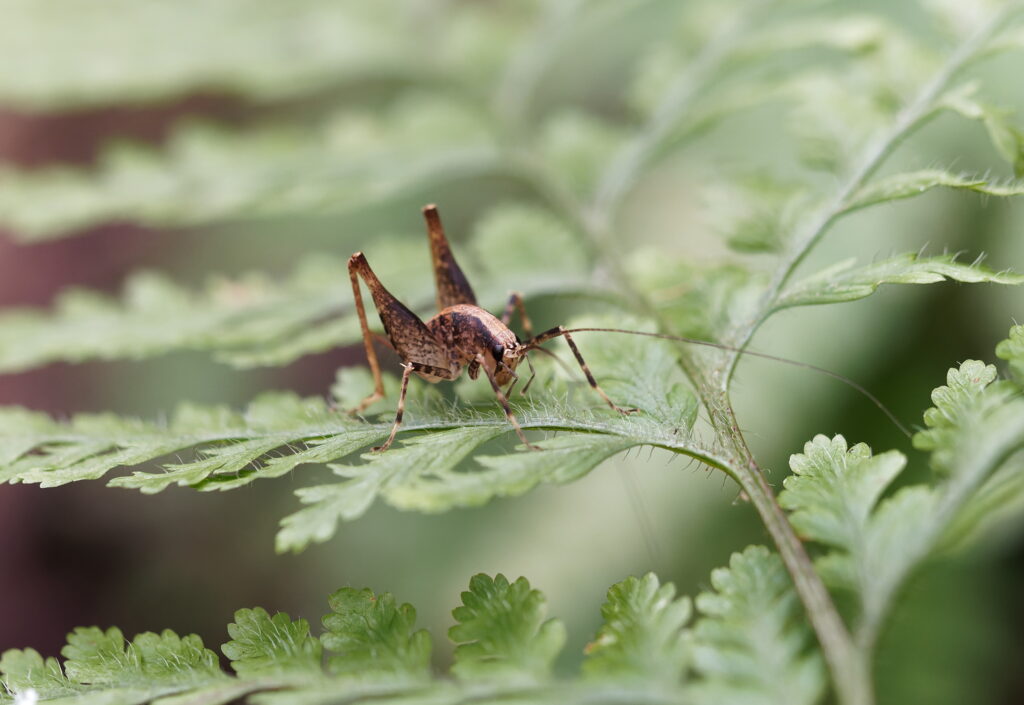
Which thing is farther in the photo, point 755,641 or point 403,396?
point 403,396

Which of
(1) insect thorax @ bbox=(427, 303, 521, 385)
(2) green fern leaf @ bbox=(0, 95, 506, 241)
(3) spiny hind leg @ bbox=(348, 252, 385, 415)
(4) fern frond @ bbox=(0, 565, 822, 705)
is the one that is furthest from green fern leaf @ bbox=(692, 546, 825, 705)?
(2) green fern leaf @ bbox=(0, 95, 506, 241)

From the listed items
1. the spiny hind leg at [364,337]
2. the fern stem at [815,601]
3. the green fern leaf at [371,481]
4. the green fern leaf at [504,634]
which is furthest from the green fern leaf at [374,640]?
the spiny hind leg at [364,337]

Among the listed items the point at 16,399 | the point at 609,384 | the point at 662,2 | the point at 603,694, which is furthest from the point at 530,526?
the point at 16,399

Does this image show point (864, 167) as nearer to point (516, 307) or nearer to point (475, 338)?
point (516, 307)

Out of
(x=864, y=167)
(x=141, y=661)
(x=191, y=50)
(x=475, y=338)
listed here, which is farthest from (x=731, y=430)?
(x=191, y=50)

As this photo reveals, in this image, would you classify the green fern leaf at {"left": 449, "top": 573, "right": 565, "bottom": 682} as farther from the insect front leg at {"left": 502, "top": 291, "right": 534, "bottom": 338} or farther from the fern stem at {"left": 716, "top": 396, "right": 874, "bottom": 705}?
the insect front leg at {"left": 502, "top": 291, "right": 534, "bottom": 338}

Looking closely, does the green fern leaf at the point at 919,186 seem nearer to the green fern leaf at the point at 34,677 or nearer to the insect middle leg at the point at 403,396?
the insect middle leg at the point at 403,396
